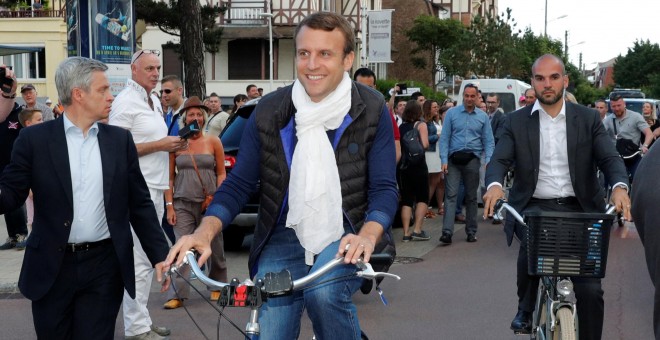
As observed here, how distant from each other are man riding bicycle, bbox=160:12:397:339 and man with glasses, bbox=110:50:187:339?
326 centimetres

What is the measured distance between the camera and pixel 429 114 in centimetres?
1500

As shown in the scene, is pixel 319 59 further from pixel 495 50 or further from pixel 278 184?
pixel 495 50

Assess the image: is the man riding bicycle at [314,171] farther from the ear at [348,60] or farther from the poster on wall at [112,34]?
the poster on wall at [112,34]

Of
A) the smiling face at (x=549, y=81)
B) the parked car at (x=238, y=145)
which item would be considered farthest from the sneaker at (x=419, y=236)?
the smiling face at (x=549, y=81)

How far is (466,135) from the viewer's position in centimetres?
1315

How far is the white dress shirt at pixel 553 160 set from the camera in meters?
6.32

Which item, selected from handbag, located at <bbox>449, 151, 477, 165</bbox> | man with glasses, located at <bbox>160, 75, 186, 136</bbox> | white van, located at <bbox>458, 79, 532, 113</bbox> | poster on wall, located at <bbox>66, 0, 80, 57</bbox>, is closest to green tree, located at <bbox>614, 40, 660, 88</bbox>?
white van, located at <bbox>458, 79, 532, 113</bbox>

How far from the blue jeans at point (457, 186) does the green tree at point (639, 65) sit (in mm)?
105438

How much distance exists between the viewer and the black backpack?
13.0m

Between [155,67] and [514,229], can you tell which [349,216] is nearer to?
[514,229]

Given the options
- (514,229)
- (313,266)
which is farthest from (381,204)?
(514,229)

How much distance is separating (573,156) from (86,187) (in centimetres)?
303

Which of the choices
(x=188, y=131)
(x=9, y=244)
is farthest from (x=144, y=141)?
(x=9, y=244)

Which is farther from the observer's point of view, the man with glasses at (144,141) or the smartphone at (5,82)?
the man with glasses at (144,141)
